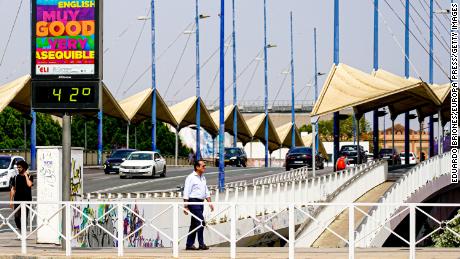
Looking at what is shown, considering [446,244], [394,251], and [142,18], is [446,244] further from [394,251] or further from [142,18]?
[142,18]

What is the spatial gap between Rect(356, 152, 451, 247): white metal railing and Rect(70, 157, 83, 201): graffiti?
789 centimetres

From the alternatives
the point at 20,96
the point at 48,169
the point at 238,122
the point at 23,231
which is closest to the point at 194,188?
the point at 23,231

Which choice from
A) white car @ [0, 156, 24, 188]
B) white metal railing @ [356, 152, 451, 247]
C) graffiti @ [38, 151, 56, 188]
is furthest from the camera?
white car @ [0, 156, 24, 188]

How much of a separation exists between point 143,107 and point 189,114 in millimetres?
10716

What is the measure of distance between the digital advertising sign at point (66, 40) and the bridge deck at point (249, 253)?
3324mm

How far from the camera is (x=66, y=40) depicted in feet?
68.9

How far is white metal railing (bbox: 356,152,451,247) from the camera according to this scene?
97.8 ft

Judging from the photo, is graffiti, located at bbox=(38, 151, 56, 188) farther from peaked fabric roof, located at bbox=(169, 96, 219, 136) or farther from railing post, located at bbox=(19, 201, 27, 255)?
peaked fabric roof, located at bbox=(169, 96, 219, 136)

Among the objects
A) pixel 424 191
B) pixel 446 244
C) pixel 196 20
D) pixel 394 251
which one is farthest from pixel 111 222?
pixel 196 20

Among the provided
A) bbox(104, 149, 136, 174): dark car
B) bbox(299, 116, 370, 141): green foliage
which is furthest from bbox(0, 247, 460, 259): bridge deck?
bbox(299, 116, 370, 141): green foliage

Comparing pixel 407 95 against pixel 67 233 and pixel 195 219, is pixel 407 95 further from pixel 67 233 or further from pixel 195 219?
pixel 67 233

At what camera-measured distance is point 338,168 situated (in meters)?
57.7

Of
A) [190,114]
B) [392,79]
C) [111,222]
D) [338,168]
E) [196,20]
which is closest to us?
[111,222]

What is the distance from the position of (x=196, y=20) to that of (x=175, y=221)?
200 ft
